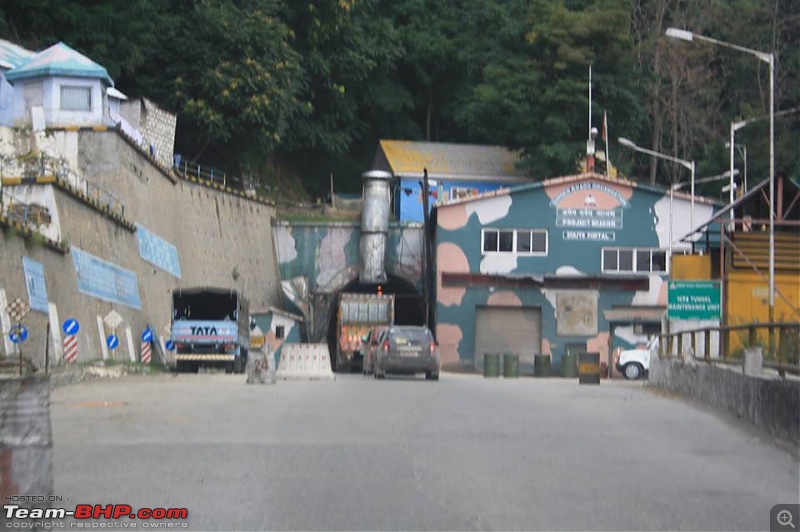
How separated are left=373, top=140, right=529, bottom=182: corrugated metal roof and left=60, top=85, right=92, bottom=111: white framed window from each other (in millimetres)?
20909

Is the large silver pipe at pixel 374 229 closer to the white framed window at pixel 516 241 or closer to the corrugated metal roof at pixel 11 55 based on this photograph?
the white framed window at pixel 516 241

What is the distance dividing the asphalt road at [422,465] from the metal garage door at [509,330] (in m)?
32.9

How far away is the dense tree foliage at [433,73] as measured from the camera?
180ft

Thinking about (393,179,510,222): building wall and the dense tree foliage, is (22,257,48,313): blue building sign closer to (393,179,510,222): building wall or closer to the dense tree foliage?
the dense tree foliage

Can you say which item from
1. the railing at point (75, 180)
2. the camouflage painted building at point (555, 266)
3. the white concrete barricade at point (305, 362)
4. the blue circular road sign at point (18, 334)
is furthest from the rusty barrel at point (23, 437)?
Answer: the camouflage painted building at point (555, 266)

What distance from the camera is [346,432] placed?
16.5 m

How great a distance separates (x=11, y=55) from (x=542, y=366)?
2498 cm

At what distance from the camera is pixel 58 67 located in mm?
46344

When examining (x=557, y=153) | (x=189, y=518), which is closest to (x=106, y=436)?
(x=189, y=518)

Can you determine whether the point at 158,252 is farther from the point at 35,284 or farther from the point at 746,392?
the point at 746,392

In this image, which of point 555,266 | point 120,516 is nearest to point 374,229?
point 555,266

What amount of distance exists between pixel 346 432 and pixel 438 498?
5269 mm

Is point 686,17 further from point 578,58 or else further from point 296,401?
point 296,401

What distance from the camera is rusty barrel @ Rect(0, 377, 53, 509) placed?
7.78m
